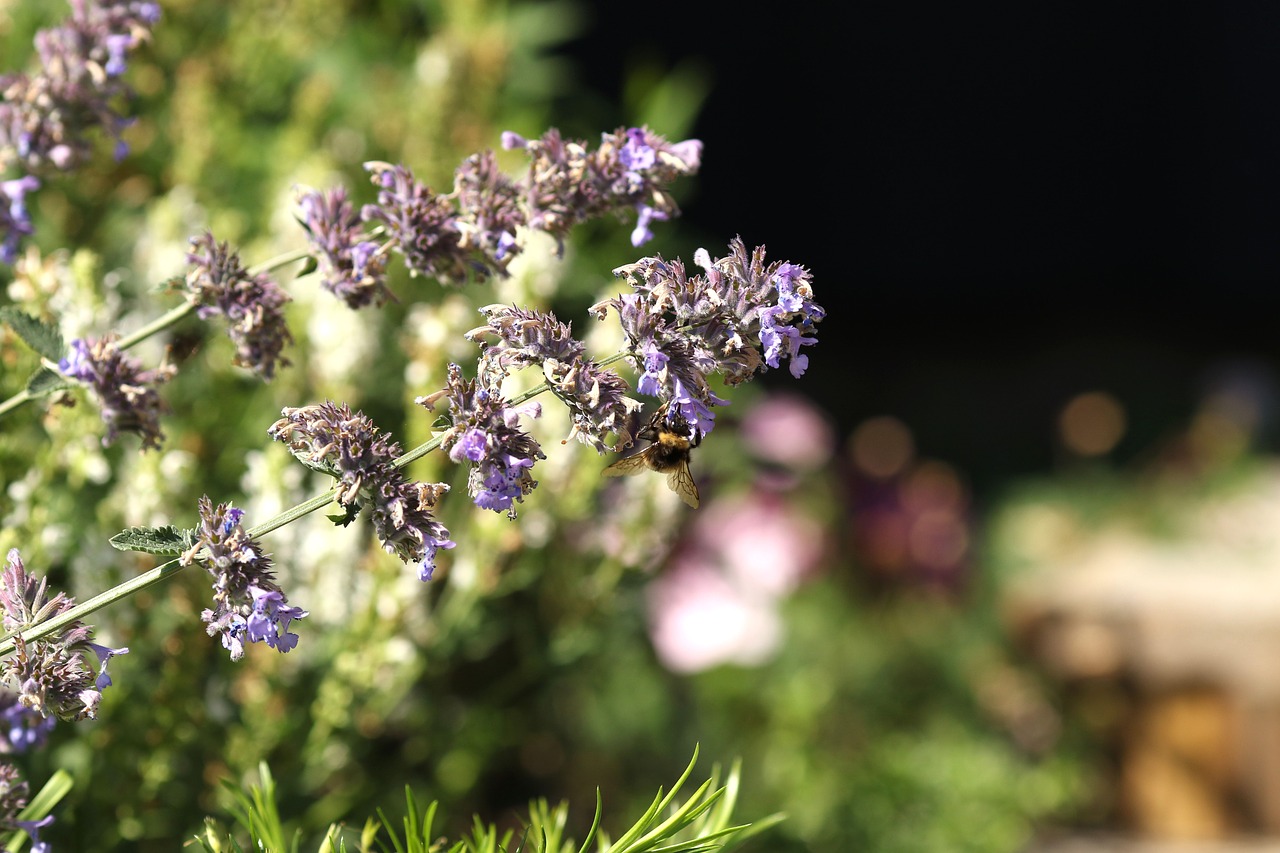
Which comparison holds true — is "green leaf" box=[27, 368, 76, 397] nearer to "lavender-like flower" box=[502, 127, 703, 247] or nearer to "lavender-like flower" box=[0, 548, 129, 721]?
"lavender-like flower" box=[0, 548, 129, 721]

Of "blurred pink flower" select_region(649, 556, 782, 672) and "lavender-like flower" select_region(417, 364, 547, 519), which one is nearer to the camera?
"lavender-like flower" select_region(417, 364, 547, 519)

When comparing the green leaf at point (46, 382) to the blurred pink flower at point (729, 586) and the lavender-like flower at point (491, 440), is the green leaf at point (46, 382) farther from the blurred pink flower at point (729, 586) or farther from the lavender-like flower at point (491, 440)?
the blurred pink flower at point (729, 586)

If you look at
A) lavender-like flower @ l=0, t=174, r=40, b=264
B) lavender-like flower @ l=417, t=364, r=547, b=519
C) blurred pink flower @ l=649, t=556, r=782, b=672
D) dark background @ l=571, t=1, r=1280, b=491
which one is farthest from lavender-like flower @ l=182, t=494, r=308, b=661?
dark background @ l=571, t=1, r=1280, b=491

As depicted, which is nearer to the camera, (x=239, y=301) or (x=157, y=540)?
(x=157, y=540)

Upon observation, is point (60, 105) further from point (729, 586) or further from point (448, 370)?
point (729, 586)

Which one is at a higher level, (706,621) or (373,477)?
(706,621)

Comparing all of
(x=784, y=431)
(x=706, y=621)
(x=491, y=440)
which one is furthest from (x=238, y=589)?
(x=784, y=431)
